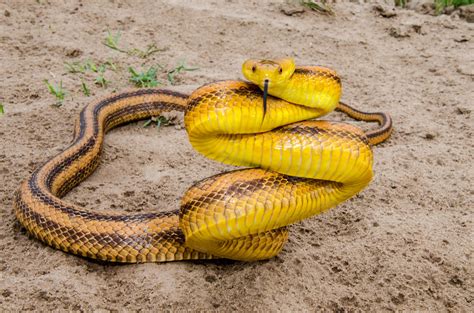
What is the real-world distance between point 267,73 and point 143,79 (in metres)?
4.30

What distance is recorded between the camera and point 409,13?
28.8 feet

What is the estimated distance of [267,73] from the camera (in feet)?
9.07

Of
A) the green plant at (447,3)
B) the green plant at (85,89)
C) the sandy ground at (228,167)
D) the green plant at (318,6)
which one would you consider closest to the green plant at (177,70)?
the sandy ground at (228,167)

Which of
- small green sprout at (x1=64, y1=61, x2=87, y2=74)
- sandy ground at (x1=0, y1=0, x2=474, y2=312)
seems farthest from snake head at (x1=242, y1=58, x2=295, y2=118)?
small green sprout at (x1=64, y1=61, x2=87, y2=74)

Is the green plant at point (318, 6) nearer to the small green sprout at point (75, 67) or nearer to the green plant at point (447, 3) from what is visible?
the green plant at point (447, 3)

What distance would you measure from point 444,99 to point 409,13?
2963 millimetres

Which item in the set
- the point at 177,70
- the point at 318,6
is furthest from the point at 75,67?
the point at 318,6

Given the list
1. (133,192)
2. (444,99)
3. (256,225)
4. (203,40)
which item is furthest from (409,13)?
(256,225)

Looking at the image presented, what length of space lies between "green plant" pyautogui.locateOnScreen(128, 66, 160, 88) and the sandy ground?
0.84 feet

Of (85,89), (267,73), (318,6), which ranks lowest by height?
(85,89)

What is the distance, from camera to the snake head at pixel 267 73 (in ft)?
9.09

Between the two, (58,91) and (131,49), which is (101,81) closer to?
(58,91)

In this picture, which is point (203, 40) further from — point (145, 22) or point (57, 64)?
point (57, 64)

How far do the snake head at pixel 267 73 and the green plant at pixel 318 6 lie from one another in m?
6.23
